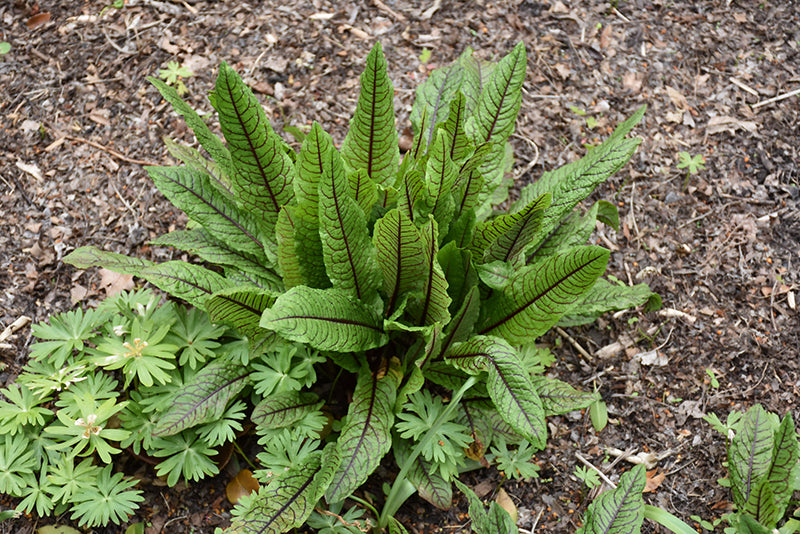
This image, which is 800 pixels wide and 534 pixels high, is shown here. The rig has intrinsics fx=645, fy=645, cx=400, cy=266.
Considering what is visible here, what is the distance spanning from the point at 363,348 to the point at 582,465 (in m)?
1.10

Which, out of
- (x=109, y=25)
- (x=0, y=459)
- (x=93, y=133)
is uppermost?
(x=109, y=25)

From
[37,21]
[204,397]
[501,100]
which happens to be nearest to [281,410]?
[204,397]

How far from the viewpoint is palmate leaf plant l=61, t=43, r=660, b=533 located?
222 centimetres

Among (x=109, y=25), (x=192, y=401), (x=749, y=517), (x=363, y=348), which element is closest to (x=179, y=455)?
(x=192, y=401)

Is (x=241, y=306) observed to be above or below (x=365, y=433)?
above

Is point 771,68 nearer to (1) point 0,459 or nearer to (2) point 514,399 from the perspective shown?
(2) point 514,399

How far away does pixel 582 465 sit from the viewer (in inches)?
107

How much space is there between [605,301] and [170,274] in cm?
177

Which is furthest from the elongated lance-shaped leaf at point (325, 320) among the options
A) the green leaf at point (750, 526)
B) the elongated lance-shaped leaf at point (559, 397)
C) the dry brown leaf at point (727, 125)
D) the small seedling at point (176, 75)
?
the dry brown leaf at point (727, 125)

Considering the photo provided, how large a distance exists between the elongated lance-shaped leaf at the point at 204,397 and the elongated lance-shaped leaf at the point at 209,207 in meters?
0.51

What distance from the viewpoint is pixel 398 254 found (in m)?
2.30

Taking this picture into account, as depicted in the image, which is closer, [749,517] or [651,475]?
[749,517]

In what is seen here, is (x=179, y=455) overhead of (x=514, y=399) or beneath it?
beneath

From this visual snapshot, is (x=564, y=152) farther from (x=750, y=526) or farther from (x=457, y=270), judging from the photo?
(x=750, y=526)
